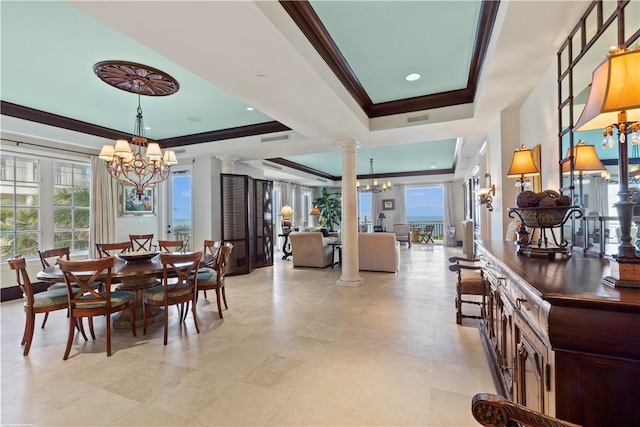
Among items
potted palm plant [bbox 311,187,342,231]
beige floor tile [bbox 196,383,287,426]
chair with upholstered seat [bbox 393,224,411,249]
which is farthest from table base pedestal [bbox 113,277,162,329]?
potted palm plant [bbox 311,187,342,231]

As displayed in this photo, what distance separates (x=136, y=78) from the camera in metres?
3.43

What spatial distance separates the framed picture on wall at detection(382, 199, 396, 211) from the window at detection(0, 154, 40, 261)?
10880mm

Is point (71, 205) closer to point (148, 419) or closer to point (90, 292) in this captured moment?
point (90, 292)

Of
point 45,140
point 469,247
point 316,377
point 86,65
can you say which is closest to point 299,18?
point 86,65

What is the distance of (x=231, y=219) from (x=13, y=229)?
11.5 ft

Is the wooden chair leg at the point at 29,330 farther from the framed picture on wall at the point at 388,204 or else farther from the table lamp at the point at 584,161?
the framed picture on wall at the point at 388,204

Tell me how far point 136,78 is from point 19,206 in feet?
11.4

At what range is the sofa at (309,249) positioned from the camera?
22.7ft

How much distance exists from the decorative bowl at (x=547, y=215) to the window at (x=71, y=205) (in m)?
6.96

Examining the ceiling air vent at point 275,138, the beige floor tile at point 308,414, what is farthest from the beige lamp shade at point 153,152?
the beige floor tile at point 308,414

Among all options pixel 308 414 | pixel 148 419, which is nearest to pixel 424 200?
pixel 308 414

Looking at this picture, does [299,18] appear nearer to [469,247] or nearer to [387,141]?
[387,141]

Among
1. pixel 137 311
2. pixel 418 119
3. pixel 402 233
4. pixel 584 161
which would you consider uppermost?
pixel 418 119

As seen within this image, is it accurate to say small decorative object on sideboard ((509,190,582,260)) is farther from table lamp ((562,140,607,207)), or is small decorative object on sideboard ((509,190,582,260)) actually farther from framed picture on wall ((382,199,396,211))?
framed picture on wall ((382,199,396,211))
